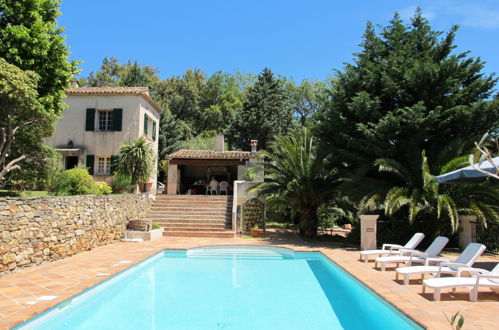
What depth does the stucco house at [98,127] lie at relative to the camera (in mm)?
22891

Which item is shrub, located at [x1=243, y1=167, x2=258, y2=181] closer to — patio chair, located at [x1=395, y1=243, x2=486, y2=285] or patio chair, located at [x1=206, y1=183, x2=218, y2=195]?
patio chair, located at [x1=206, y1=183, x2=218, y2=195]

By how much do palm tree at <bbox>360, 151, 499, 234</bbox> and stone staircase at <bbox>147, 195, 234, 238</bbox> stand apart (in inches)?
291

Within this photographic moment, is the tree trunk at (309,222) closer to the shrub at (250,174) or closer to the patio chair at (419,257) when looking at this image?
the shrub at (250,174)

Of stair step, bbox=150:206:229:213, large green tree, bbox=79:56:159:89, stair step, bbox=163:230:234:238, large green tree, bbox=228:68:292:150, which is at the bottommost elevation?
stair step, bbox=163:230:234:238

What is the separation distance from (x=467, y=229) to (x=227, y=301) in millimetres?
9916

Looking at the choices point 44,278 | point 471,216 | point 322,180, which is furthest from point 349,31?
point 44,278

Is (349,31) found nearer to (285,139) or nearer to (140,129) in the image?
(285,139)

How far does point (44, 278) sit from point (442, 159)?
42.3 feet

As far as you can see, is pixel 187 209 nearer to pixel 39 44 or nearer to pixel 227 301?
pixel 39 44

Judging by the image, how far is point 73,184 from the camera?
47.6 feet

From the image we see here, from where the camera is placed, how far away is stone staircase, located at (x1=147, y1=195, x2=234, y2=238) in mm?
17688

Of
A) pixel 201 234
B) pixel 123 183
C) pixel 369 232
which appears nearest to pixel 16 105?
pixel 123 183

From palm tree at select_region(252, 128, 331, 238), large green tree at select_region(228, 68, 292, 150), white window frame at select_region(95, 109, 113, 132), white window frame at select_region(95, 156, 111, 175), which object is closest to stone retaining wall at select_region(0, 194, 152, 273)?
palm tree at select_region(252, 128, 331, 238)

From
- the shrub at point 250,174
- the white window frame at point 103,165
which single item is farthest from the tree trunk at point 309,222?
the white window frame at point 103,165
